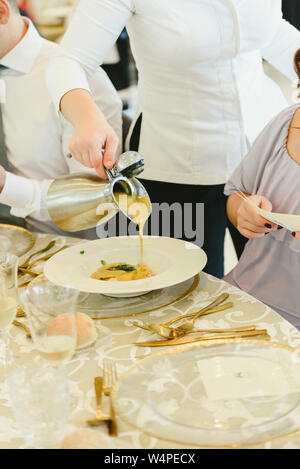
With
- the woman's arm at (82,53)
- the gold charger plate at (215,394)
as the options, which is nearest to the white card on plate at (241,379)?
the gold charger plate at (215,394)

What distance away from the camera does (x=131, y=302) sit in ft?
4.58

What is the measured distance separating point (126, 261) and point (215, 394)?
0.66 meters

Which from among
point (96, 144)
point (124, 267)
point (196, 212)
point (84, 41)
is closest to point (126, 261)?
point (124, 267)

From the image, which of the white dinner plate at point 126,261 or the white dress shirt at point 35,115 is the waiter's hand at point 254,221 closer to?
the white dinner plate at point 126,261

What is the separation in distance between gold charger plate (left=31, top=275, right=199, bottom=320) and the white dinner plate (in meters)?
0.02

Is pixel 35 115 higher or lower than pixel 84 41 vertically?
lower

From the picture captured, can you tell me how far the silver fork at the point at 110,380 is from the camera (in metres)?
0.93

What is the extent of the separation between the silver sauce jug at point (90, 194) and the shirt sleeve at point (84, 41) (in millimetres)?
314

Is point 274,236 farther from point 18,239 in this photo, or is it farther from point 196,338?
point 18,239

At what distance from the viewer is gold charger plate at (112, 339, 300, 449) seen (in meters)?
0.89

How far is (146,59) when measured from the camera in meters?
1.86

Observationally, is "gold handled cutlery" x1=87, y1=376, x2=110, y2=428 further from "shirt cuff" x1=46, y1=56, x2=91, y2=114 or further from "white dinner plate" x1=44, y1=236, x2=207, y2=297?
"shirt cuff" x1=46, y1=56, x2=91, y2=114

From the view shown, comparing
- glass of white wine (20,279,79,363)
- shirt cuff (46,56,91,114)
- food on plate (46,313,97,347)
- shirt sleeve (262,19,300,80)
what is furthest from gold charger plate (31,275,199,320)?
shirt sleeve (262,19,300,80)
